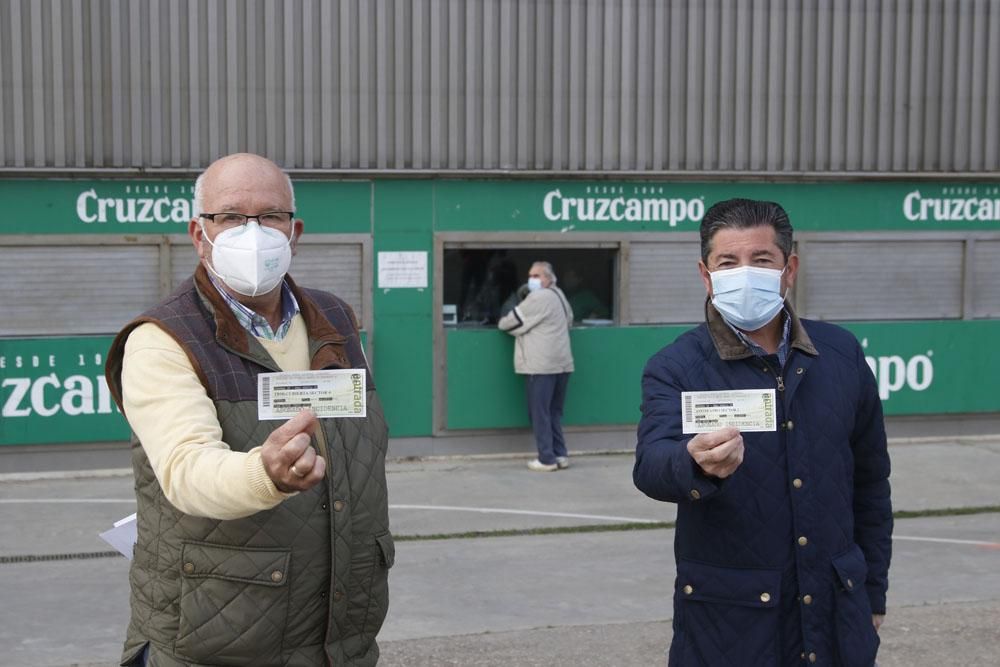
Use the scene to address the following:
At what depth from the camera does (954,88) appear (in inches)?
513

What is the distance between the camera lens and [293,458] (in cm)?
241

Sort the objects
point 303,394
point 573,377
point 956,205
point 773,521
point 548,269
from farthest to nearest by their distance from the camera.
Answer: point 956,205 < point 573,377 < point 548,269 < point 773,521 < point 303,394

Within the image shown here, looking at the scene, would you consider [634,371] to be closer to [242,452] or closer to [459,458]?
[459,458]

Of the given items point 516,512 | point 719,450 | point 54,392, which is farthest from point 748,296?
point 54,392

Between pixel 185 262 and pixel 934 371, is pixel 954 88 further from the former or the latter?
pixel 185 262

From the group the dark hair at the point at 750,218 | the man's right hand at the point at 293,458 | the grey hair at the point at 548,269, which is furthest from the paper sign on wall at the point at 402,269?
the man's right hand at the point at 293,458

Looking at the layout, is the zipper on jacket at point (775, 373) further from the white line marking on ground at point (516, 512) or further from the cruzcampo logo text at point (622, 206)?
the cruzcampo logo text at point (622, 206)

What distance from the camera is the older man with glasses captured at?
9.29ft

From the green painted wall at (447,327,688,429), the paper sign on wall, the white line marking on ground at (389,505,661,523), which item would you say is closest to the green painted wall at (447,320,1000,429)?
the green painted wall at (447,327,688,429)

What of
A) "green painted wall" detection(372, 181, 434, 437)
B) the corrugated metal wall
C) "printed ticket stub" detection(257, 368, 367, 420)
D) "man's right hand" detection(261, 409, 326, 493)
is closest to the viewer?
"man's right hand" detection(261, 409, 326, 493)

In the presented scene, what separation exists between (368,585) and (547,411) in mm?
8383

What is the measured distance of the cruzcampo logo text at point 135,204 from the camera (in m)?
11.2

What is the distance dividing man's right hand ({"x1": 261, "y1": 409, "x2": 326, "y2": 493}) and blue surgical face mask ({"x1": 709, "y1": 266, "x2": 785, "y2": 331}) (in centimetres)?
132

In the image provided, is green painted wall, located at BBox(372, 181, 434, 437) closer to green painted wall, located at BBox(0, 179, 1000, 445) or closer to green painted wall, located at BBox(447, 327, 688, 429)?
green painted wall, located at BBox(0, 179, 1000, 445)
